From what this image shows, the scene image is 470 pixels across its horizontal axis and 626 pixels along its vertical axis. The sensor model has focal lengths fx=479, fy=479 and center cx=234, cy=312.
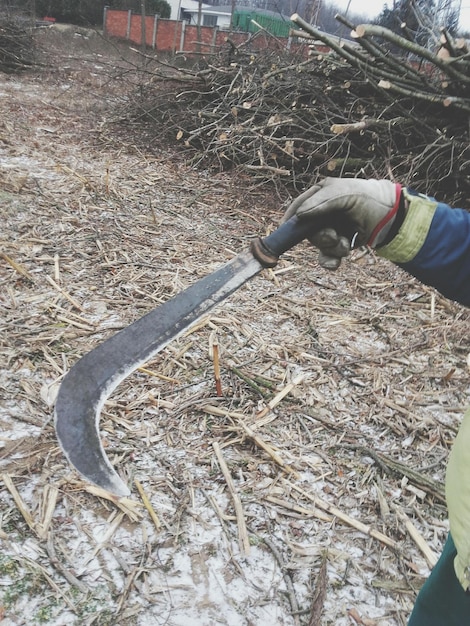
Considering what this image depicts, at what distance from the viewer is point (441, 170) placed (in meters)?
4.75

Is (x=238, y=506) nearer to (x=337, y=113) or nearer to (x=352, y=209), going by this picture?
(x=352, y=209)

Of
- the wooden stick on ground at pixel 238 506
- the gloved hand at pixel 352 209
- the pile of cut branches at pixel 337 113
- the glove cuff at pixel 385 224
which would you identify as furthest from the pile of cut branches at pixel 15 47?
the glove cuff at pixel 385 224

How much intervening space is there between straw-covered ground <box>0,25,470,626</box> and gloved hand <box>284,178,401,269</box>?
1.11 meters

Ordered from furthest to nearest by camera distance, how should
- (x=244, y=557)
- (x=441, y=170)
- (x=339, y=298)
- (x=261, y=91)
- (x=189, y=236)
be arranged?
(x=261, y=91)
(x=441, y=170)
(x=189, y=236)
(x=339, y=298)
(x=244, y=557)

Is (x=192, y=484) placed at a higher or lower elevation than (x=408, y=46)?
lower

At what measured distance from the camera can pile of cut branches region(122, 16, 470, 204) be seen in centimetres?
451

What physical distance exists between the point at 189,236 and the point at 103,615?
3143 mm

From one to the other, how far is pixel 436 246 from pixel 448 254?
0.04 metres

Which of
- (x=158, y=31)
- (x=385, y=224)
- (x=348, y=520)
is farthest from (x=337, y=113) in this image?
(x=158, y=31)

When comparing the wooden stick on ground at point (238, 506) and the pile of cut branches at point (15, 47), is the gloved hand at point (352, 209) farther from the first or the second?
the pile of cut branches at point (15, 47)

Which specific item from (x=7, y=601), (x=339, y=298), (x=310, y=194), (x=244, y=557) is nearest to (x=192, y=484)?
(x=244, y=557)

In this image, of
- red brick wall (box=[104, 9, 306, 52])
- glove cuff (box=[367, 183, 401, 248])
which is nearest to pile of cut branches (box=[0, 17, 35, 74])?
red brick wall (box=[104, 9, 306, 52])

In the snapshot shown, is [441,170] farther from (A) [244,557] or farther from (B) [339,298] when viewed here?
(A) [244,557]

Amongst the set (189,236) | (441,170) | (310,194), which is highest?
(310,194)
